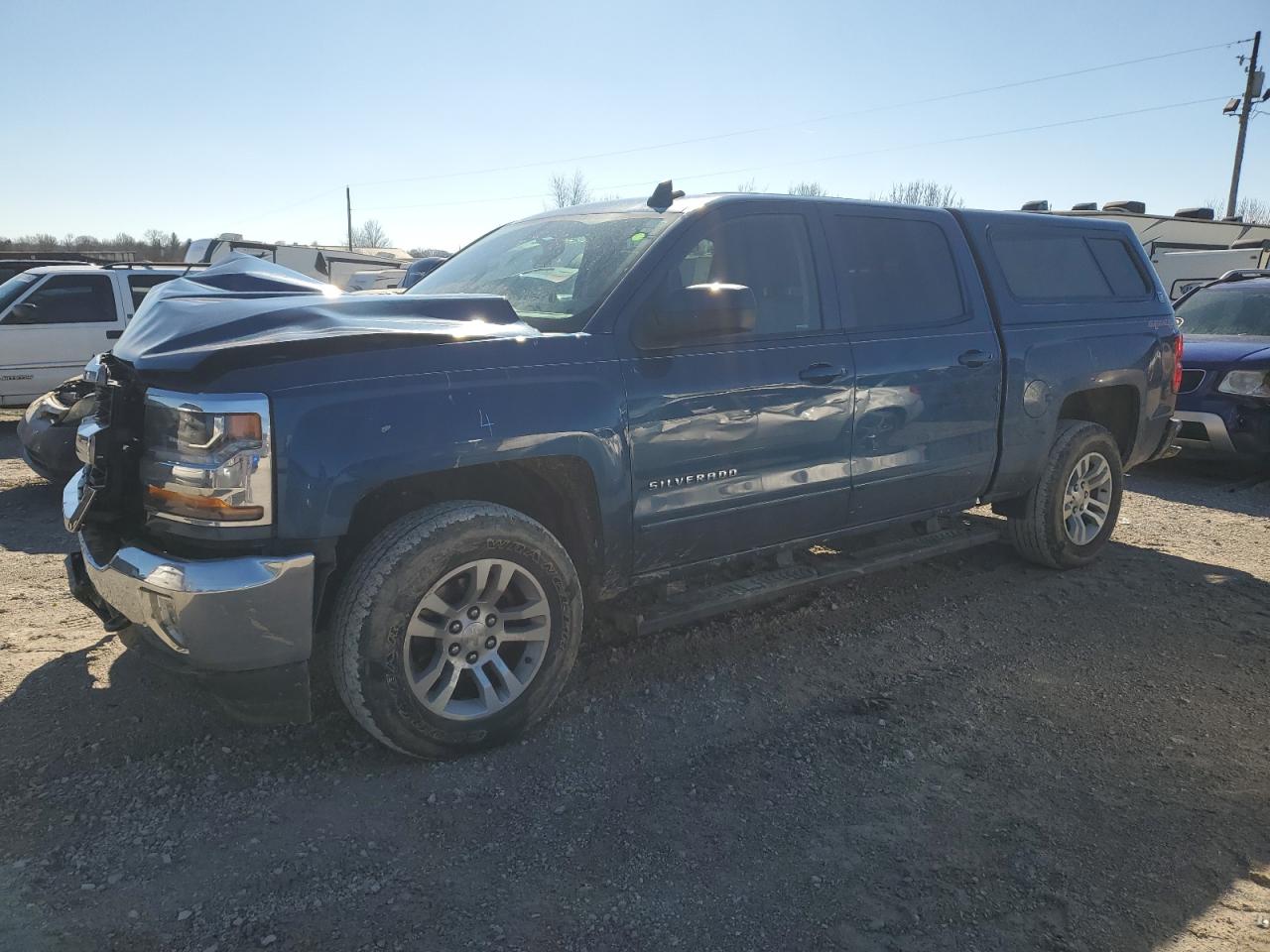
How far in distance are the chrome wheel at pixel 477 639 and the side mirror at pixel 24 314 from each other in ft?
29.9

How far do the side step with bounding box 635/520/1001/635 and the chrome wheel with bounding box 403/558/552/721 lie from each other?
1.72 feet

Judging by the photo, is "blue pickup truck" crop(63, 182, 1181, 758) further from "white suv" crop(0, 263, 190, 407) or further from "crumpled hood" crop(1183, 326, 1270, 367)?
"white suv" crop(0, 263, 190, 407)

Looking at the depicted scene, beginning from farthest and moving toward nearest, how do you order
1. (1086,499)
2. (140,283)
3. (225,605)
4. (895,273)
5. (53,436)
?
(140,283), (53,436), (1086,499), (895,273), (225,605)

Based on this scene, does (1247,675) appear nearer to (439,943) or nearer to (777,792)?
(777,792)

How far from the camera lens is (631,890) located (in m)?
2.52

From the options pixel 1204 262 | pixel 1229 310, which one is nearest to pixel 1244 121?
pixel 1204 262

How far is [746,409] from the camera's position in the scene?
3.66 meters

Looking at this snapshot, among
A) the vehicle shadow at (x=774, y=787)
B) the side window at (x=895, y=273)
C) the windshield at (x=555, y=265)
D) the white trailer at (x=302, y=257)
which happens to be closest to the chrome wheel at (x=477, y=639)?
the vehicle shadow at (x=774, y=787)

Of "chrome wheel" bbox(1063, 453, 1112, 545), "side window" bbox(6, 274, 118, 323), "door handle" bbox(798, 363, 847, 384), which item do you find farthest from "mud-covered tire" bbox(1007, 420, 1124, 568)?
"side window" bbox(6, 274, 118, 323)

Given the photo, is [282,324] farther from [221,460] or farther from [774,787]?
[774,787]

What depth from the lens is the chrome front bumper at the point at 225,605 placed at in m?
2.66

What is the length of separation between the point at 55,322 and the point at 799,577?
955cm

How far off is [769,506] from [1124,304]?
3084 millimetres

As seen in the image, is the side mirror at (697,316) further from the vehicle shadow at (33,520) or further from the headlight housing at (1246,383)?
the headlight housing at (1246,383)
